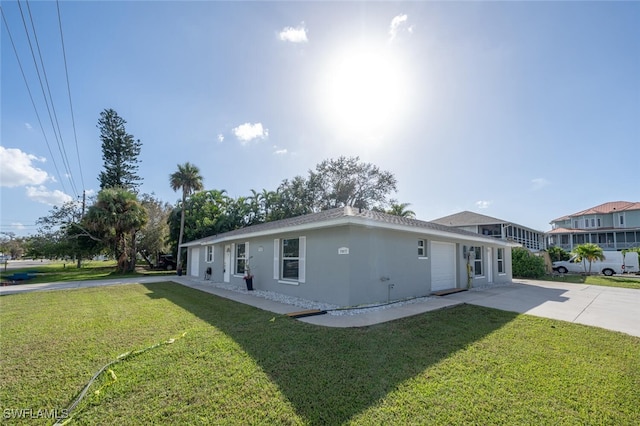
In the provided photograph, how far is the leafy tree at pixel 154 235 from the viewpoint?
2800 centimetres

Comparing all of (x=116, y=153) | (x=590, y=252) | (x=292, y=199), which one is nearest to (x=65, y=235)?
(x=116, y=153)

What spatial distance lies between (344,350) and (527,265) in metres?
19.6

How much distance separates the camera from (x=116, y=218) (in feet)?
66.3

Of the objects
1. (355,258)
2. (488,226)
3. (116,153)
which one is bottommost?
(355,258)

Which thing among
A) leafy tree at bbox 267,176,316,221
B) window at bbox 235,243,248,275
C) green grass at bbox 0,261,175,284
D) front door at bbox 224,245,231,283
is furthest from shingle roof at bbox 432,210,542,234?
green grass at bbox 0,261,175,284

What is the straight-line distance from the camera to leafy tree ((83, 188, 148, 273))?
1994 centimetres

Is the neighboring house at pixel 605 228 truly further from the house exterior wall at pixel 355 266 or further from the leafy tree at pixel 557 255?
the house exterior wall at pixel 355 266

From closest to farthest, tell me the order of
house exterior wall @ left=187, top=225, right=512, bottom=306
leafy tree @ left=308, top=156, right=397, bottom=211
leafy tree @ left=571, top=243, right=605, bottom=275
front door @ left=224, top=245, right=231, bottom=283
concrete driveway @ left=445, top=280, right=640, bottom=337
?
concrete driveway @ left=445, top=280, right=640, bottom=337 → house exterior wall @ left=187, top=225, right=512, bottom=306 → front door @ left=224, top=245, right=231, bottom=283 → leafy tree @ left=571, top=243, right=605, bottom=275 → leafy tree @ left=308, top=156, right=397, bottom=211

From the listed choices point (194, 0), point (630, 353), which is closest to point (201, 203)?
point (194, 0)

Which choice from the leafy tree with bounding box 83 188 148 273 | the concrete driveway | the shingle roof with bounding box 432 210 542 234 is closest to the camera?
the concrete driveway

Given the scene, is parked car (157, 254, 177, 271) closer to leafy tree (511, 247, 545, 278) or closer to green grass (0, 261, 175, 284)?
green grass (0, 261, 175, 284)

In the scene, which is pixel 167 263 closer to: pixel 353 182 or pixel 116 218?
pixel 116 218

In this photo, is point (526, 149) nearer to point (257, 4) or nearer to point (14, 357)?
point (257, 4)

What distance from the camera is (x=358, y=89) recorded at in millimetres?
10219
